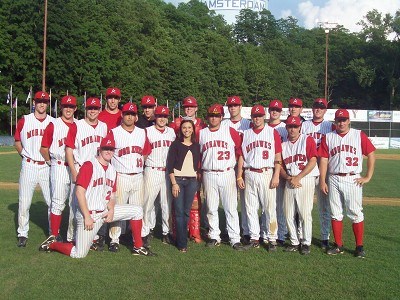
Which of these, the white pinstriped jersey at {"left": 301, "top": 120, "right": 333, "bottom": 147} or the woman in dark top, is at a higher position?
the white pinstriped jersey at {"left": 301, "top": 120, "right": 333, "bottom": 147}

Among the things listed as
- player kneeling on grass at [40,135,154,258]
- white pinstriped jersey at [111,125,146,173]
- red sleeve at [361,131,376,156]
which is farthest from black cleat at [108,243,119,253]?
red sleeve at [361,131,376,156]

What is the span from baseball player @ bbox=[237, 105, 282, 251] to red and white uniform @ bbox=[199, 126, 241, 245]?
149 millimetres

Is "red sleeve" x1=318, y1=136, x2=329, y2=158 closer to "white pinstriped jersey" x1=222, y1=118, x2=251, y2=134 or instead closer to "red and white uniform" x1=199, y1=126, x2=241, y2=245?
"red and white uniform" x1=199, y1=126, x2=241, y2=245

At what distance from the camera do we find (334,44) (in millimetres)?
76312

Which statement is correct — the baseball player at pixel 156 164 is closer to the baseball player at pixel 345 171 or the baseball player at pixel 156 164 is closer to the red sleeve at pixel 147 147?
the red sleeve at pixel 147 147

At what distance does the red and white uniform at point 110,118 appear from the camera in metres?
7.13

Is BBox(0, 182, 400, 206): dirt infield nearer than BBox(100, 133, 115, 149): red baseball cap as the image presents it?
No

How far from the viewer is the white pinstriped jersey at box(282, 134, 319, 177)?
6547 mm

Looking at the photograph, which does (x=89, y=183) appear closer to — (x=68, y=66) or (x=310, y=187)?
(x=310, y=187)

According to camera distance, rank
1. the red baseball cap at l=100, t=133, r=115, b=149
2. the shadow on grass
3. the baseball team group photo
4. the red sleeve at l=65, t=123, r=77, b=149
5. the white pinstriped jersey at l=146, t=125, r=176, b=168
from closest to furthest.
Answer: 1. the baseball team group photo
2. the red baseball cap at l=100, t=133, r=115, b=149
3. the red sleeve at l=65, t=123, r=77, b=149
4. the white pinstriped jersey at l=146, t=125, r=176, b=168
5. the shadow on grass

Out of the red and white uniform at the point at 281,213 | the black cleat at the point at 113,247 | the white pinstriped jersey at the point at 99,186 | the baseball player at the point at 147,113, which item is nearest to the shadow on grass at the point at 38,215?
the black cleat at the point at 113,247

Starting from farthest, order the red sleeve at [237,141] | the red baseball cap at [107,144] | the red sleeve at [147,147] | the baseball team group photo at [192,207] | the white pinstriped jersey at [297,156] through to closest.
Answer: the red sleeve at [237,141] → the red sleeve at [147,147] → the white pinstriped jersey at [297,156] → the red baseball cap at [107,144] → the baseball team group photo at [192,207]

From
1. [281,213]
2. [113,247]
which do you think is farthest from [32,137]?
[281,213]

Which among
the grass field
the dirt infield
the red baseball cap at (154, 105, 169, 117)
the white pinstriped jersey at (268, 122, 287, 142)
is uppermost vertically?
the red baseball cap at (154, 105, 169, 117)
